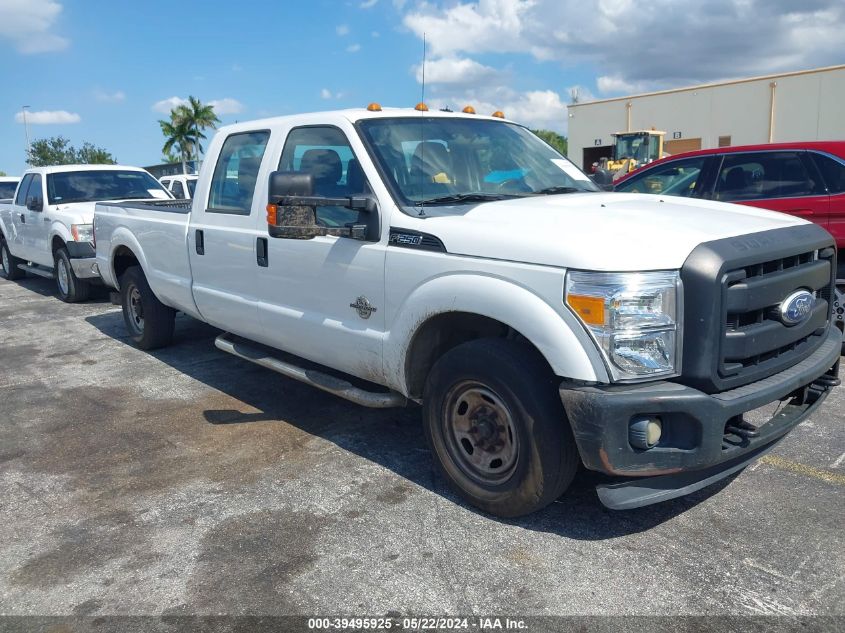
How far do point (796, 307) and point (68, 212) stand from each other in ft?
30.5

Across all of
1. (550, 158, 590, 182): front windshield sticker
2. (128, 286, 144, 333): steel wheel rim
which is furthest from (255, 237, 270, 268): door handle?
(128, 286, 144, 333): steel wheel rim

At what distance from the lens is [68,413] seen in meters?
5.46

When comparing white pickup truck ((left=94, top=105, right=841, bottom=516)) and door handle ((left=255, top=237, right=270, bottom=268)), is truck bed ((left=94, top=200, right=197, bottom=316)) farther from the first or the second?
door handle ((left=255, top=237, right=270, bottom=268))

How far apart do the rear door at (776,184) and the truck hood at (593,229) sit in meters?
2.77

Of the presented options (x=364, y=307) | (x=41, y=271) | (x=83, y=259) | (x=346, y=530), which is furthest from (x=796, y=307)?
(x=41, y=271)

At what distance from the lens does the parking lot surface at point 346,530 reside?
300 centimetres

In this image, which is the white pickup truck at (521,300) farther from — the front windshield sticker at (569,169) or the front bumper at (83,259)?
the front bumper at (83,259)

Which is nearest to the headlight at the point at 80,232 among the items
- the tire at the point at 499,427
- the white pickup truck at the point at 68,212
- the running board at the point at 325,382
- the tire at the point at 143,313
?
the white pickup truck at the point at 68,212

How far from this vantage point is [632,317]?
9.72 ft

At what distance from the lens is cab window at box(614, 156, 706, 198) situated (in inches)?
278

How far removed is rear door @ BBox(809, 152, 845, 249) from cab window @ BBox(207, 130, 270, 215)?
462 cm

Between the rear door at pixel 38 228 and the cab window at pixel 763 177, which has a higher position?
the cab window at pixel 763 177

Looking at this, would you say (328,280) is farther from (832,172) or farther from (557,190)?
(832,172)

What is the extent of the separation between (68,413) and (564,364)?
4037mm
